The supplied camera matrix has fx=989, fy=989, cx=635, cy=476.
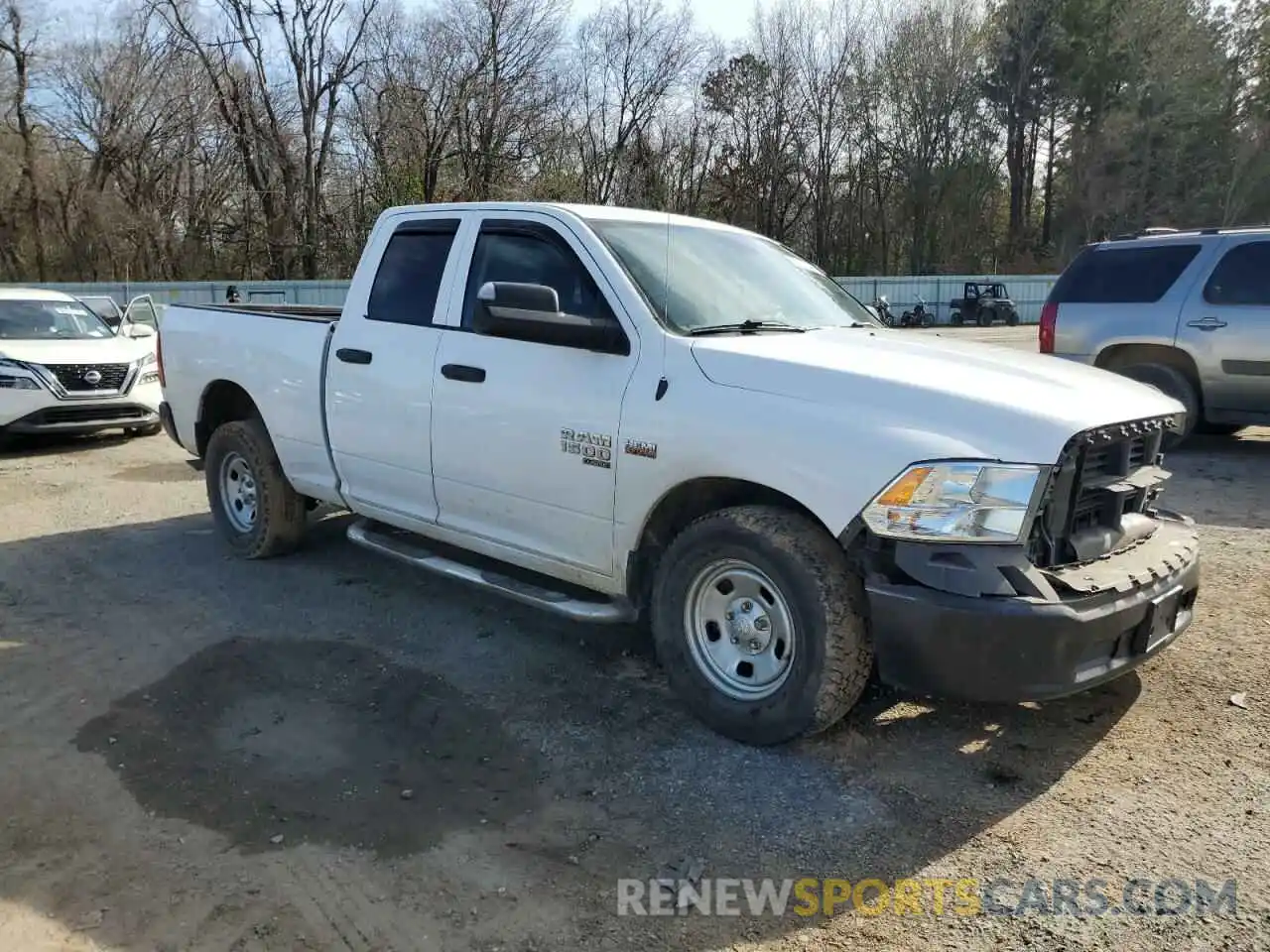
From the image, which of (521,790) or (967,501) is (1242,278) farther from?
(521,790)

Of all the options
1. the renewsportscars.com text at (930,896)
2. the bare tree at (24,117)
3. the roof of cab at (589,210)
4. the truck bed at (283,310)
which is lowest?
the renewsportscars.com text at (930,896)

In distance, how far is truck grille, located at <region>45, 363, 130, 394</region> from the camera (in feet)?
33.1

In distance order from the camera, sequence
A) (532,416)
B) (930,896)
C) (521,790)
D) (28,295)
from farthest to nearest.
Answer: (28,295)
(532,416)
(521,790)
(930,896)

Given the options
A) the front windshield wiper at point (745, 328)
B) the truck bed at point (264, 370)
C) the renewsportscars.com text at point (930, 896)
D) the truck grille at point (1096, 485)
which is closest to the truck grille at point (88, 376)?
the truck bed at point (264, 370)

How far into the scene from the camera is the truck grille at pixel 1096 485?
329 centimetres

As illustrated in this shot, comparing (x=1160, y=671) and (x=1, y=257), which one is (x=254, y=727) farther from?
(x=1, y=257)

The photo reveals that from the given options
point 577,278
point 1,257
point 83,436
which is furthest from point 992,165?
point 577,278

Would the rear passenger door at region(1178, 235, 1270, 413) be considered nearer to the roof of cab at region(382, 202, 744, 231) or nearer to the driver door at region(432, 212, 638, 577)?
the roof of cab at region(382, 202, 744, 231)

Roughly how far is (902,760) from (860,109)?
5202cm

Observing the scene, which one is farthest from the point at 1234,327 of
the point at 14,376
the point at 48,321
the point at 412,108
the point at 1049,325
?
the point at 412,108

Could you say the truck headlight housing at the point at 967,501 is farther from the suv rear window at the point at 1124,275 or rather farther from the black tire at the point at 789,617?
the suv rear window at the point at 1124,275

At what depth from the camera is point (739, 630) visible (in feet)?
12.3

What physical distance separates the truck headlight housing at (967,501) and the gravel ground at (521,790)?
3.09 ft

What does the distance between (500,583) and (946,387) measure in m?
2.16
